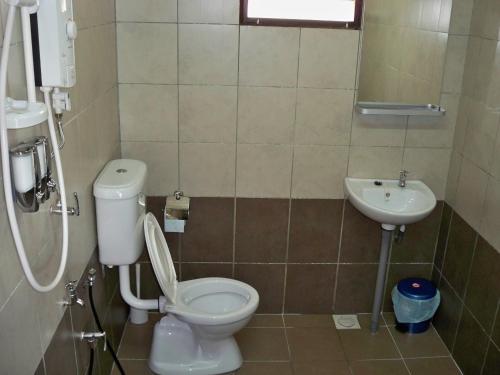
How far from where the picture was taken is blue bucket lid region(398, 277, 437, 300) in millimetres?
3041

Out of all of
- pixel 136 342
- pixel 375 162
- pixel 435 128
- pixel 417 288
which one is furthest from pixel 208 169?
pixel 417 288

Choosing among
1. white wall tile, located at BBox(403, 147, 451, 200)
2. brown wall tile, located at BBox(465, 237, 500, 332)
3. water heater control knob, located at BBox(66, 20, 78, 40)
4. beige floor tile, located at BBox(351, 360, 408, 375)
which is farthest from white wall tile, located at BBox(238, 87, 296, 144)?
water heater control knob, located at BBox(66, 20, 78, 40)

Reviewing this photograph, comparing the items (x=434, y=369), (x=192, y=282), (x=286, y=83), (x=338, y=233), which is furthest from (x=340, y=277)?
(x=286, y=83)

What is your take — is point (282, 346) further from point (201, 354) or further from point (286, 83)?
point (286, 83)

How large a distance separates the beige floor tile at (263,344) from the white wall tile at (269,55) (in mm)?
1398

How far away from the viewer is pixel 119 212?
237 centimetres

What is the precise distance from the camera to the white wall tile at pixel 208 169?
292cm

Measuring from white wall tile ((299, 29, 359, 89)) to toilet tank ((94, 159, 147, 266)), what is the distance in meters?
1.00

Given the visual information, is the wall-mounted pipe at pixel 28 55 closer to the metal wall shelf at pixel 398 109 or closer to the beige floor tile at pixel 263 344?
the metal wall shelf at pixel 398 109

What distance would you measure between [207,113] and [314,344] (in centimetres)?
140

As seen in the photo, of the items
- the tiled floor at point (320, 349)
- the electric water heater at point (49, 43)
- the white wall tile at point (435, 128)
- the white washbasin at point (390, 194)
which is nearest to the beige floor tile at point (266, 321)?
the tiled floor at point (320, 349)

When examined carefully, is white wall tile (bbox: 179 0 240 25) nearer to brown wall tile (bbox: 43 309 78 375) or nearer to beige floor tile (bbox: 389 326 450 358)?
brown wall tile (bbox: 43 309 78 375)

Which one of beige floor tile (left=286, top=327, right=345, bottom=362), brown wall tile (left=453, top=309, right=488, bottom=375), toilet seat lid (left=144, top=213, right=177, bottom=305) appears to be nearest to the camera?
toilet seat lid (left=144, top=213, right=177, bottom=305)

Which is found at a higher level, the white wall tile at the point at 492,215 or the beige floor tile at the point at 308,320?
the white wall tile at the point at 492,215
